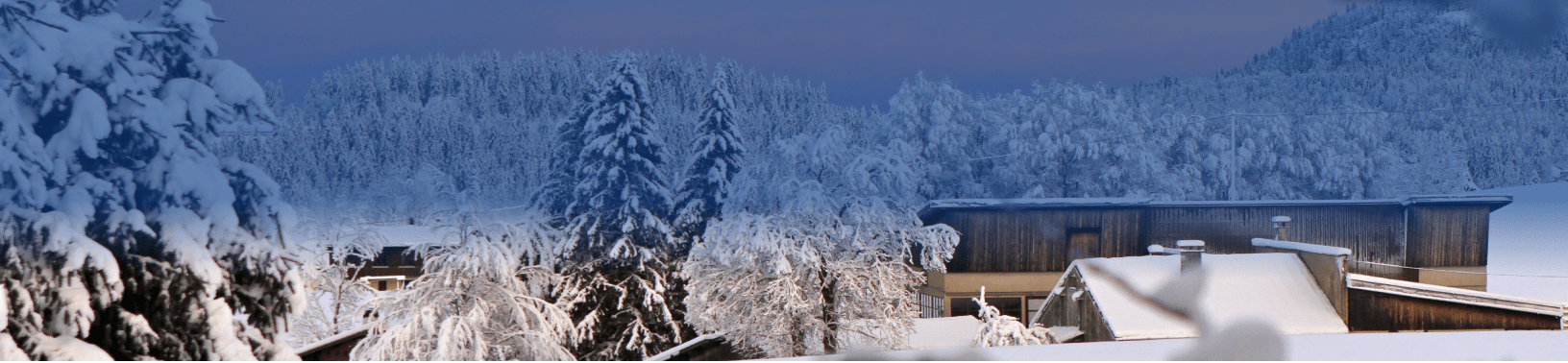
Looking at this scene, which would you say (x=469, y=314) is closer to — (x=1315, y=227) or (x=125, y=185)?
(x=125, y=185)

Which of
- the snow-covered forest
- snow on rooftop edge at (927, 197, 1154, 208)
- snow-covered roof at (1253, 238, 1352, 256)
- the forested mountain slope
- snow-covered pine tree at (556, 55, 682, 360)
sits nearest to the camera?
the snow-covered forest

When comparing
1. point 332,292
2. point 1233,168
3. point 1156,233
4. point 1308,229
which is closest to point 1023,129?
point 1233,168

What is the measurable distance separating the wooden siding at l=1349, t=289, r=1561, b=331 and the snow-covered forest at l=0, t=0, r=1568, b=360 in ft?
11.0

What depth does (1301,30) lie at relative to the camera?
61.0 feet

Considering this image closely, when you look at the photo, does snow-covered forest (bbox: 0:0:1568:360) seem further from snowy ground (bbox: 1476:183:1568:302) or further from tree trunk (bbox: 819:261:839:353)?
snowy ground (bbox: 1476:183:1568:302)

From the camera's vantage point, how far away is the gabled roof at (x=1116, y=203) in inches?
614

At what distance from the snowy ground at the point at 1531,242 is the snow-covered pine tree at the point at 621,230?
13.0 m

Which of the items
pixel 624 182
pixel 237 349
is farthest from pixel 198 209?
pixel 624 182

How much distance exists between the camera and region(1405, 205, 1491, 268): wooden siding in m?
17.0

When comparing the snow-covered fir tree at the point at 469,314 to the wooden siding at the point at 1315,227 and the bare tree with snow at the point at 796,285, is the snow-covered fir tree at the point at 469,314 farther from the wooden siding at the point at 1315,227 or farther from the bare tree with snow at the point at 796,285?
the wooden siding at the point at 1315,227

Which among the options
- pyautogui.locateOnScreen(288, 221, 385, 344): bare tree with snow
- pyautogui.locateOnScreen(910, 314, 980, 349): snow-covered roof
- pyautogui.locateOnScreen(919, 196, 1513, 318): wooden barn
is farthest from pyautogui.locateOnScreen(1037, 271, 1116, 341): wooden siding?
pyautogui.locateOnScreen(288, 221, 385, 344): bare tree with snow

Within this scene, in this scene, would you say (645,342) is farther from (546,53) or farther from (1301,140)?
(1301,140)

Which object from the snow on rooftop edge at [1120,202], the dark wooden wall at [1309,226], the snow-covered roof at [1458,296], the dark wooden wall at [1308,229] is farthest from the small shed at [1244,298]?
the dark wooden wall at [1309,226]

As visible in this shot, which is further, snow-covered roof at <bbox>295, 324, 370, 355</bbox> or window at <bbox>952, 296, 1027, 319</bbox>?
window at <bbox>952, 296, 1027, 319</bbox>
